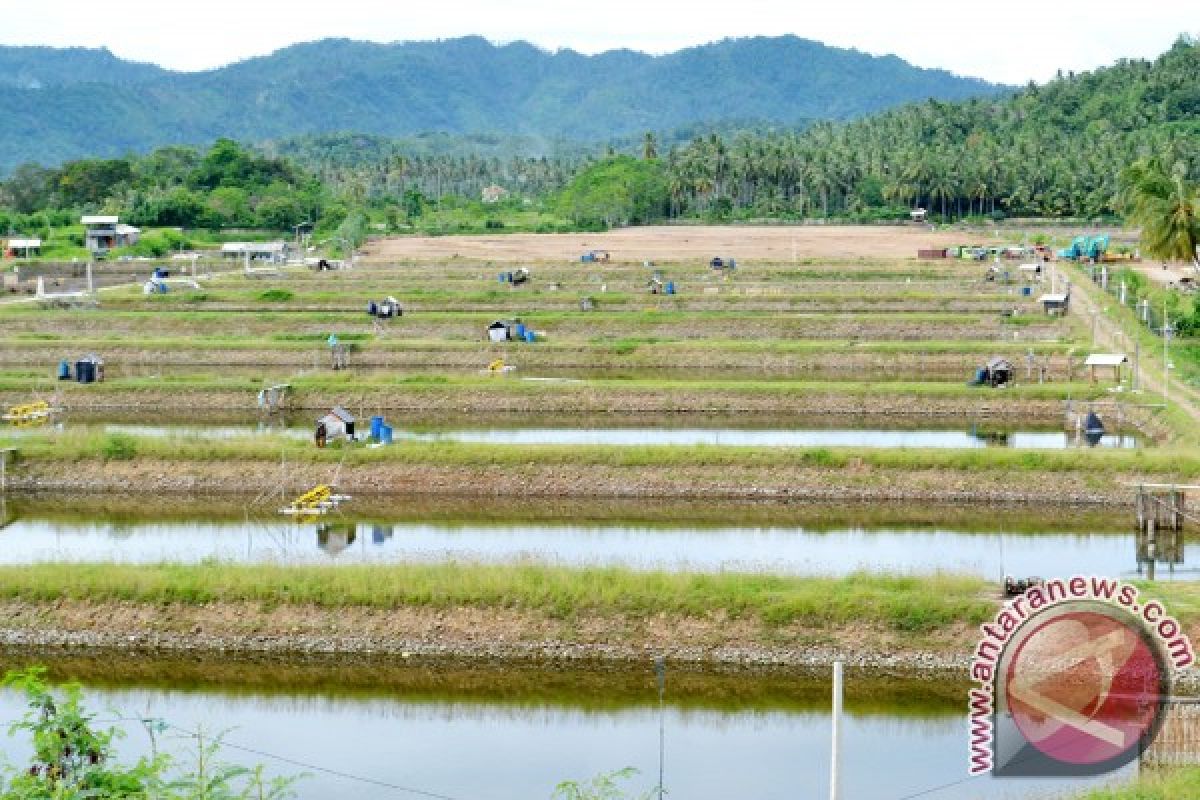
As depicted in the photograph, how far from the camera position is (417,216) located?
153 m

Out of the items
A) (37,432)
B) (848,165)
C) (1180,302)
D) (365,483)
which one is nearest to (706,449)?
(365,483)

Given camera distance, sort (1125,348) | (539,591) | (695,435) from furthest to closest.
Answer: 1. (1125,348)
2. (695,435)
3. (539,591)

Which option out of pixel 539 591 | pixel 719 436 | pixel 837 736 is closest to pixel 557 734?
pixel 539 591

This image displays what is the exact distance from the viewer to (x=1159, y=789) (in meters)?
19.8

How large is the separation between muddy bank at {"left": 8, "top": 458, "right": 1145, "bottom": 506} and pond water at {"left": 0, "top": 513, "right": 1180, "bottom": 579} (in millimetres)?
2227

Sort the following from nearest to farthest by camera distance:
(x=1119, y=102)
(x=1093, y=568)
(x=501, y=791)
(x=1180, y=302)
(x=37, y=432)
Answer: (x=501, y=791), (x=1093, y=568), (x=37, y=432), (x=1180, y=302), (x=1119, y=102)

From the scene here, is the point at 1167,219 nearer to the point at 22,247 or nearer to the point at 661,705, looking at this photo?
the point at 661,705

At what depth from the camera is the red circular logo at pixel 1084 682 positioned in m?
24.0

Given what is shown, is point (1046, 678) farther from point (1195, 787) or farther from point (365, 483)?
point (365, 483)

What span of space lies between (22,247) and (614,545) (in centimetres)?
8265

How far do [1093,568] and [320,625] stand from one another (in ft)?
48.6

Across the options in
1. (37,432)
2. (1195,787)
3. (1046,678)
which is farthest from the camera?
(37,432)

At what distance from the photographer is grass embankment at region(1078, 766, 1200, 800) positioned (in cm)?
1941

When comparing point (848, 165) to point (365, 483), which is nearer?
point (365, 483)
